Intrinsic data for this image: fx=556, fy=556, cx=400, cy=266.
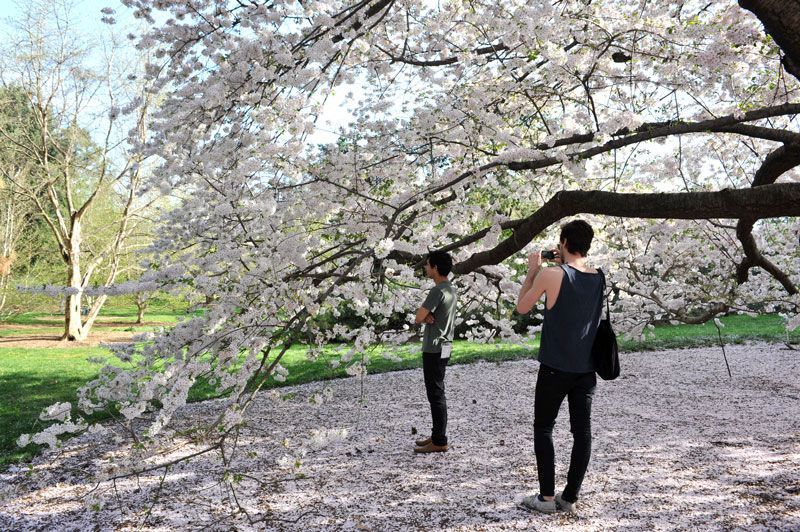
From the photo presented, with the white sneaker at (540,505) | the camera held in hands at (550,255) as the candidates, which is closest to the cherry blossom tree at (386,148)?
the camera held in hands at (550,255)

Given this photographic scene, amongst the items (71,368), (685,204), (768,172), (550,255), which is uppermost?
(768,172)

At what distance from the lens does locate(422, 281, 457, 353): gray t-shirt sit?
4.13 m

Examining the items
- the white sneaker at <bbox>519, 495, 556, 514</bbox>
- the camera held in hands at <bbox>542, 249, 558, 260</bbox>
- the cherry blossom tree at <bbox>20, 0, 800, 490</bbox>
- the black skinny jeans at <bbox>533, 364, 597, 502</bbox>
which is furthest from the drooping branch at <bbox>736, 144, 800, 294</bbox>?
the white sneaker at <bbox>519, 495, 556, 514</bbox>

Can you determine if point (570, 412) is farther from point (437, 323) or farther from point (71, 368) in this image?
point (71, 368)

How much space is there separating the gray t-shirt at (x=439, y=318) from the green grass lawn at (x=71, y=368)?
1128 millimetres

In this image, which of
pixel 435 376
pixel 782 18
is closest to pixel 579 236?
pixel 782 18

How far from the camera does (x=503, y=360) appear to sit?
9.48 meters

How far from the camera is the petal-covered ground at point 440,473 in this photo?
3221mm

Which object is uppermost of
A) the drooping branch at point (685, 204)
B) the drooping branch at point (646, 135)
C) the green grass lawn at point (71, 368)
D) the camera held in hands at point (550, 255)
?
the drooping branch at point (646, 135)

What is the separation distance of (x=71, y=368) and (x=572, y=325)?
32.3ft

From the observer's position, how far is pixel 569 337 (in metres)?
2.93

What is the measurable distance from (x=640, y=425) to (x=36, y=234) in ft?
61.0

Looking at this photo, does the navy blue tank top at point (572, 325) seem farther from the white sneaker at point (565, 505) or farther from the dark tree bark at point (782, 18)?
the dark tree bark at point (782, 18)

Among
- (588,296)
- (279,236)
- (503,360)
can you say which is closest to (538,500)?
(588,296)
